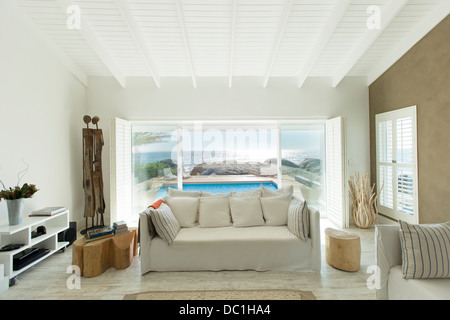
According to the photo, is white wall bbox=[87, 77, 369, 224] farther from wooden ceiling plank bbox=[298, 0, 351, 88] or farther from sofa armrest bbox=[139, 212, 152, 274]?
sofa armrest bbox=[139, 212, 152, 274]

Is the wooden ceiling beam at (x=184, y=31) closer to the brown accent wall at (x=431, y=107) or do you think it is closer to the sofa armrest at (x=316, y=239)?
the sofa armrest at (x=316, y=239)

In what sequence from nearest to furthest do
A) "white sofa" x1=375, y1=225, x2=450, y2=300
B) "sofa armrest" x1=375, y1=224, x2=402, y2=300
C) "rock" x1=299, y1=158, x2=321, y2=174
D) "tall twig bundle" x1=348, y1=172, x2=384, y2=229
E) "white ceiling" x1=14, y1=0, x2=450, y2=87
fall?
"white sofa" x1=375, y1=225, x2=450, y2=300
"sofa armrest" x1=375, y1=224, x2=402, y2=300
"white ceiling" x1=14, y1=0, x2=450, y2=87
"tall twig bundle" x1=348, y1=172, x2=384, y2=229
"rock" x1=299, y1=158, x2=321, y2=174

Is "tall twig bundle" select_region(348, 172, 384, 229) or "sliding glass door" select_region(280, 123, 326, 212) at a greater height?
"sliding glass door" select_region(280, 123, 326, 212)

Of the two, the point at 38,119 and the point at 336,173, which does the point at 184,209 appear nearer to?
the point at 38,119

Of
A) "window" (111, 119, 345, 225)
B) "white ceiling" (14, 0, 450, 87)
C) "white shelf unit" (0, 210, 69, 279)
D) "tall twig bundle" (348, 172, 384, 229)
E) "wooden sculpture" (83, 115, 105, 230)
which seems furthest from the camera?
"window" (111, 119, 345, 225)

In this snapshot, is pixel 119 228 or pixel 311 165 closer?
pixel 119 228

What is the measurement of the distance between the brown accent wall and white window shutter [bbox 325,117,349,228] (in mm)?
974

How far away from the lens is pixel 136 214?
14.5ft

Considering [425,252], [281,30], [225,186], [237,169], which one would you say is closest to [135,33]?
[281,30]

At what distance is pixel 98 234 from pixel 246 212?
173 cm

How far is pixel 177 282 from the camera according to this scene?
7.22 ft

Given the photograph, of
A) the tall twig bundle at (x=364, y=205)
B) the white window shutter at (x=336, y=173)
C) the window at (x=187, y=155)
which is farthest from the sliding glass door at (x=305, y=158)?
the tall twig bundle at (x=364, y=205)

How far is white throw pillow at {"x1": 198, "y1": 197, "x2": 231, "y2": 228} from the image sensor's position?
278 cm

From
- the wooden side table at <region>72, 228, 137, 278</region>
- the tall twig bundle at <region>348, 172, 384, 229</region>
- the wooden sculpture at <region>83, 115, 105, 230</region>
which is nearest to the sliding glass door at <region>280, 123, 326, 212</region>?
the tall twig bundle at <region>348, 172, 384, 229</region>
